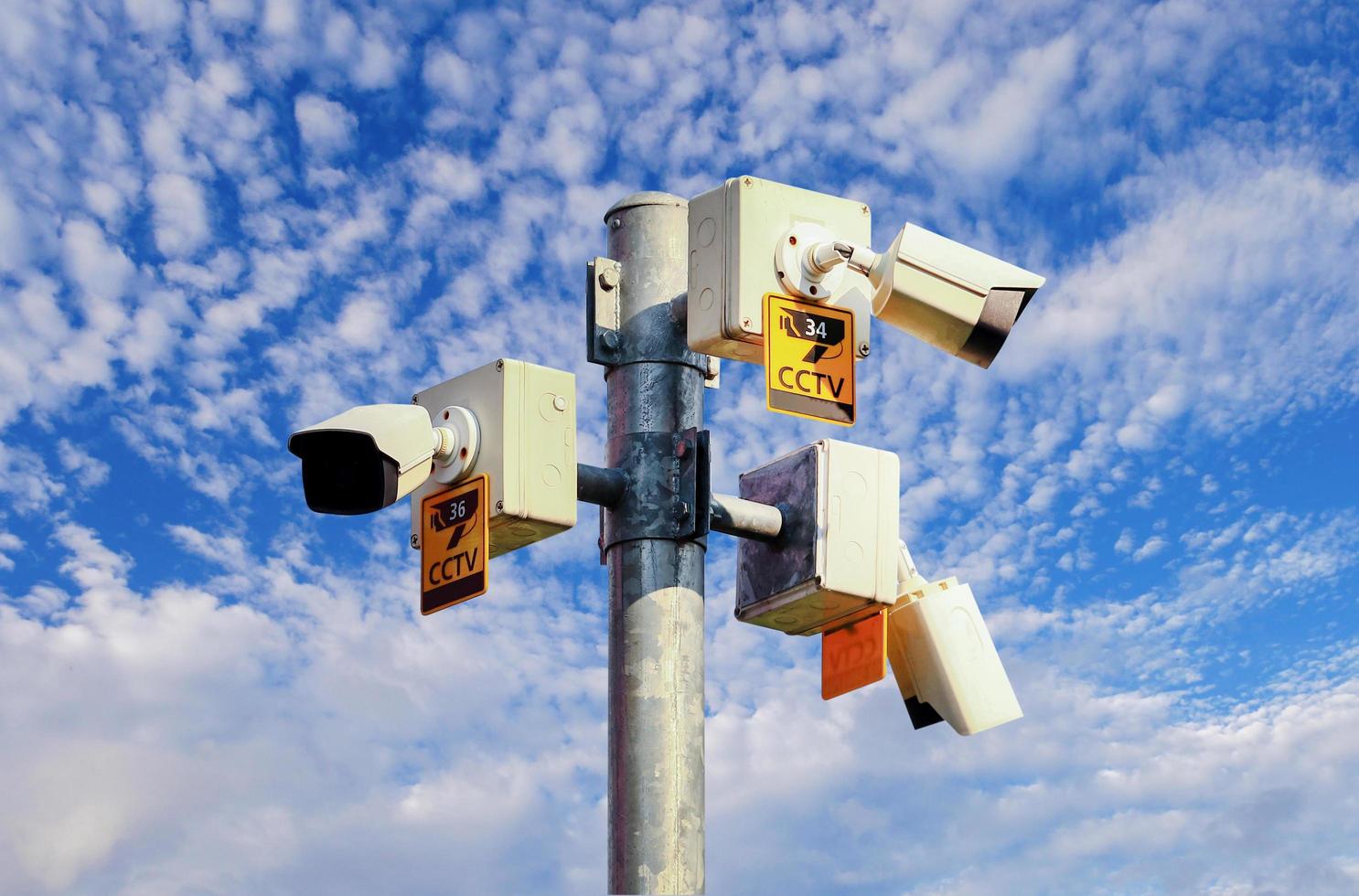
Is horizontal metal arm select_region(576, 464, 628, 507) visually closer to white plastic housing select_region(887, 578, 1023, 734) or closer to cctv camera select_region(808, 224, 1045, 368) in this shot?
cctv camera select_region(808, 224, 1045, 368)

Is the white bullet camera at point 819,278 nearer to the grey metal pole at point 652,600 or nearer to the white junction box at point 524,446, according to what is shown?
the grey metal pole at point 652,600

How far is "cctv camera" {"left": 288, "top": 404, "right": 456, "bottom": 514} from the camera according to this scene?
5.04 m

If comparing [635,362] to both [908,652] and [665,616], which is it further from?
[908,652]

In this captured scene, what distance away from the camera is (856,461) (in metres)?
5.82

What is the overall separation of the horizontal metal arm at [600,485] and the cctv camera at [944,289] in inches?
35.2

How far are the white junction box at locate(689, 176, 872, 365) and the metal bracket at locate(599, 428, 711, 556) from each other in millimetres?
313

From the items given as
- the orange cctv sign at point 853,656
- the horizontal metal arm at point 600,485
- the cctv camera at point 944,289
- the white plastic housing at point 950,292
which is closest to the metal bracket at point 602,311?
the horizontal metal arm at point 600,485

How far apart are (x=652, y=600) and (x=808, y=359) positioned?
0.87 metres

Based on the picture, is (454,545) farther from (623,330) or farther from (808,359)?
(808,359)

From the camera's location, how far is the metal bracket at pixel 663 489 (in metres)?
5.42

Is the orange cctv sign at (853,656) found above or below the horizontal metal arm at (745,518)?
below

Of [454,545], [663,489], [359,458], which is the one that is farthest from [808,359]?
[359,458]

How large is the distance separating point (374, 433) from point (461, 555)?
0.46 m

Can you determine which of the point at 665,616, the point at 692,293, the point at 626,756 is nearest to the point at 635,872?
the point at 626,756
